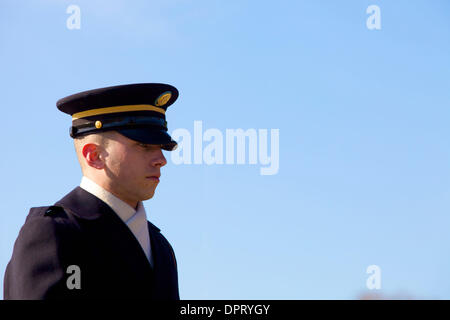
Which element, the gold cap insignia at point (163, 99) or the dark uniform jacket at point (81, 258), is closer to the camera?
the dark uniform jacket at point (81, 258)

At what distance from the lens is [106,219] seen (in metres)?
5.04

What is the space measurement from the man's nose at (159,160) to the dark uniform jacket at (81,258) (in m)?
0.53

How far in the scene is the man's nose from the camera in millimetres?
5219

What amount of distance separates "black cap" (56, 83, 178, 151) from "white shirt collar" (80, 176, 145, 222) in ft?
1.50

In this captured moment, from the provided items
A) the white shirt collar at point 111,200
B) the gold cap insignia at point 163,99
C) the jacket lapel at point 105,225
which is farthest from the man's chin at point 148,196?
the gold cap insignia at point 163,99

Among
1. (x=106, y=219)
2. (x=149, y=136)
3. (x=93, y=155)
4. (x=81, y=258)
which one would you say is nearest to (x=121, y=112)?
(x=149, y=136)

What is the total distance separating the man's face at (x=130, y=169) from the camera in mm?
5145

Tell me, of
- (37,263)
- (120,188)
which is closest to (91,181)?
(120,188)

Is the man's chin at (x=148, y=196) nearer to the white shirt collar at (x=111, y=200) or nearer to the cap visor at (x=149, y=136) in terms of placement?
the white shirt collar at (x=111, y=200)

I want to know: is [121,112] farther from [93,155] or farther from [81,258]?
[81,258]

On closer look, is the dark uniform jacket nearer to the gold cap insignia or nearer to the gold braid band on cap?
the gold braid band on cap

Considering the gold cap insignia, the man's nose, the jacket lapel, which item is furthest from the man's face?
the gold cap insignia

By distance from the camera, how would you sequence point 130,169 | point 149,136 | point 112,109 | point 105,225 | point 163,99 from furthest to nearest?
point 163,99, point 112,109, point 149,136, point 130,169, point 105,225

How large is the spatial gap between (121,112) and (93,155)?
46 centimetres
